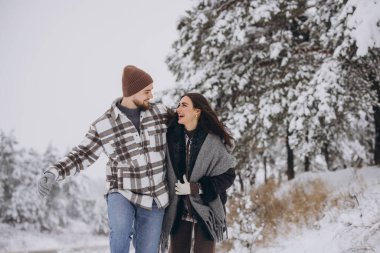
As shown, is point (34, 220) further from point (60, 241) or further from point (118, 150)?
point (118, 150)

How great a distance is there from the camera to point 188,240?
3467mm

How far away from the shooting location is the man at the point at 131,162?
3188 mm

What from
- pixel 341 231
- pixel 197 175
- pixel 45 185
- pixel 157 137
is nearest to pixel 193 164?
pixel 197 175

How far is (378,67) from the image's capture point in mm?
7078

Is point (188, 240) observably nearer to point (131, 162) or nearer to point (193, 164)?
point (193, 164)

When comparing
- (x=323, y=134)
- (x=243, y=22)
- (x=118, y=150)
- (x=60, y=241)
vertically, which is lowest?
(x=60, y=241)

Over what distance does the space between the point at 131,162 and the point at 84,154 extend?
482mm

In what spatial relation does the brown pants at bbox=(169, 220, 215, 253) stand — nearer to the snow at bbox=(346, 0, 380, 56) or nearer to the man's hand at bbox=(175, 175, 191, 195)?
the man's hand at bbox=(175, 175, 191, 195)

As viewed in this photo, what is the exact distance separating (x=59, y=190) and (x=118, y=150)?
31.8 meters

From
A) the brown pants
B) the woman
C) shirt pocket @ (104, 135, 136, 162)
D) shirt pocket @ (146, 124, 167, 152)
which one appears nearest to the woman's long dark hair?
the woman

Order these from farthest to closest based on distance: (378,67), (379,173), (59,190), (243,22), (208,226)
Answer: (59,190) → (379,173) → (243,22) → (378,67) → (208,226)

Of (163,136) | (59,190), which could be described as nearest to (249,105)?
(163,136)

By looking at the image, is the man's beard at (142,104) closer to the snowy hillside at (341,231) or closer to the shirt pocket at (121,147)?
the shirt pocket at (121,147)

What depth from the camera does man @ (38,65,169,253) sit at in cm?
319
